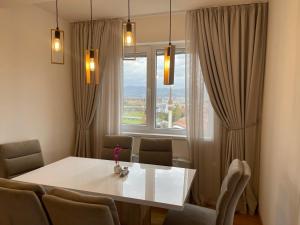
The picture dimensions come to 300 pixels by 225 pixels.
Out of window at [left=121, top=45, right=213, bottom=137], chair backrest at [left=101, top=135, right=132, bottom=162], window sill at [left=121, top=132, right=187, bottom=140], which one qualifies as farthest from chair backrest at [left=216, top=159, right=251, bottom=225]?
window at [left=121, top=45, right=213, bottom=137]

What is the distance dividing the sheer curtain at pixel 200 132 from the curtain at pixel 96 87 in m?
1.11

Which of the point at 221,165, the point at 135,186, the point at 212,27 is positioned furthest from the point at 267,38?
the point at 135,186

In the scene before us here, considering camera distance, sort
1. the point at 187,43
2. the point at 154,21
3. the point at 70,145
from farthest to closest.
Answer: the point at 70,145 < the point at 154,21 < the point at 187,43

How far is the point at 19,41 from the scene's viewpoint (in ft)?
9.77

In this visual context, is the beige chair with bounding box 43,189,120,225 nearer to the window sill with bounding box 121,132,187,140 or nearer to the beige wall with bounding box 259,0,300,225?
the beige wall with bounding box 259,0,300,225

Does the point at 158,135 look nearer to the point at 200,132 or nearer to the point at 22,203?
the point at 200,132

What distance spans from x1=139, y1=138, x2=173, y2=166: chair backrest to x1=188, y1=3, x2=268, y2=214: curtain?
840 mm

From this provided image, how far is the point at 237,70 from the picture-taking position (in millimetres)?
3080

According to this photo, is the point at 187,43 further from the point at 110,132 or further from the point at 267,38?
the point at 110,132

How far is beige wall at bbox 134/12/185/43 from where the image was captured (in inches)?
135

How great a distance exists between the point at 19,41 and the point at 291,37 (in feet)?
9.88

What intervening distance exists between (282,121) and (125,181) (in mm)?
1507

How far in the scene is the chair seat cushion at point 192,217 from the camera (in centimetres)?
194

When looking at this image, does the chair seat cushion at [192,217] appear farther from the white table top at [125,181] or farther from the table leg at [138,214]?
the table leg at [138,214]
